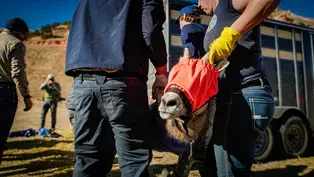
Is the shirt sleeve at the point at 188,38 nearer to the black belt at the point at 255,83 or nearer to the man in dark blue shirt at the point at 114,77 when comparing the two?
the man in dark blue shirt at the point at 114,77

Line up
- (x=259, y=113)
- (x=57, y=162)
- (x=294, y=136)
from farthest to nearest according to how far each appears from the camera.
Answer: (x=294, y=136)
(x=57, y=162)
(x=259, y=113)

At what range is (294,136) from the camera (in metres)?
5.41

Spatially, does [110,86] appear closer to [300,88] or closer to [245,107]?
[245,107]

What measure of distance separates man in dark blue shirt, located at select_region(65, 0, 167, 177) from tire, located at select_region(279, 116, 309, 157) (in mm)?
4408

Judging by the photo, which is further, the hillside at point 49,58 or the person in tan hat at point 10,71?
the hillside at point 49,58

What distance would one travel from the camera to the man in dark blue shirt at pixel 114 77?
1.64 metres

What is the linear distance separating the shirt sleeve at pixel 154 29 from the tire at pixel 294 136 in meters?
4.38

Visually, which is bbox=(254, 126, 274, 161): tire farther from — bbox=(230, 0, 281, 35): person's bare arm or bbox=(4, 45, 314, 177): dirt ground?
bbox=(230, 0, 281, 35): person's bare arm

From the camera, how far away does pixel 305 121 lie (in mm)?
5531

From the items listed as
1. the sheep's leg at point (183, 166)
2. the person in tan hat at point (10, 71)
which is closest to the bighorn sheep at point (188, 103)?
the sheep's leg at point (183, 166)

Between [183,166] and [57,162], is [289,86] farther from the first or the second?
[57,162]

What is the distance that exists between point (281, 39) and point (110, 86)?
204 inches

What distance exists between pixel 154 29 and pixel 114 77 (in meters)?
0.44

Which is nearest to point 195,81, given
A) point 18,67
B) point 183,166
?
point 183,166
